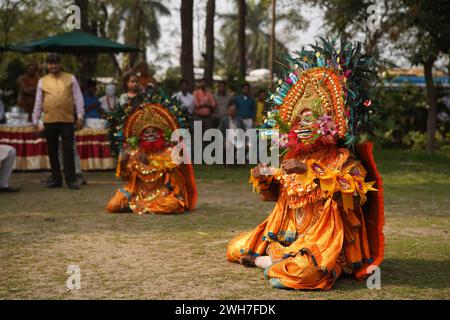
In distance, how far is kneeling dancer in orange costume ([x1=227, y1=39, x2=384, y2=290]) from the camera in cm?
538

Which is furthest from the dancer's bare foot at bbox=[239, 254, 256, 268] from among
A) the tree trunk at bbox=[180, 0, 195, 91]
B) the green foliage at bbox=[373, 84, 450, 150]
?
the green foliage at bbox=[373, 84, 450, 150]

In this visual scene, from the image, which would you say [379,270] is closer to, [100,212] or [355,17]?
[100,212]

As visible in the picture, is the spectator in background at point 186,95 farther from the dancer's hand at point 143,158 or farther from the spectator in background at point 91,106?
the dancer's hand at point 143,158

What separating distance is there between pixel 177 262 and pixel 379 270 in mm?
1787

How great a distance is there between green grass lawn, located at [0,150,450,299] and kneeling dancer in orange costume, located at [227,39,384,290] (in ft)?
0.63

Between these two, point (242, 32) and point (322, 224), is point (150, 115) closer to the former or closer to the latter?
point (322, 224)

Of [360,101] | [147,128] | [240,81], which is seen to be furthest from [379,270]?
[240,81]

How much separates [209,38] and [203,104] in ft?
15.8

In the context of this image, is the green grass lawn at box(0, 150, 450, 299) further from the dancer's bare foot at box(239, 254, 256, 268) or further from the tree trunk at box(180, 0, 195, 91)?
the tree trunk at box(180, 0, 195, 91)

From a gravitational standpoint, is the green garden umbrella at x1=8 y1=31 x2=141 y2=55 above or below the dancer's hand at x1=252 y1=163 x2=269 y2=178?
above

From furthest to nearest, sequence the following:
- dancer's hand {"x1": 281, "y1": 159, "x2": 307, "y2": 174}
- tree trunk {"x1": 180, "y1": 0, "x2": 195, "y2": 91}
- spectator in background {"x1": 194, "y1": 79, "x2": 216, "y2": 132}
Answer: tree trunk {"x1": 180, "y1": 0, "x2": 195, "y2": 91} < spectator in background {"x1": 194, "y1": 79, "x2": 216, "y2": 132} < dancer's hand {"x1": 281, "y1": 159, "x2": 307, "y2": 174}

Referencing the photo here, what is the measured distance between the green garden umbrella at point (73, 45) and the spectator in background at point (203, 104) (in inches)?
75.1

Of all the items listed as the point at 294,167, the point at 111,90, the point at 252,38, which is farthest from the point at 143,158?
the point at 252,38

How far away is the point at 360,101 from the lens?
18.0 feet
